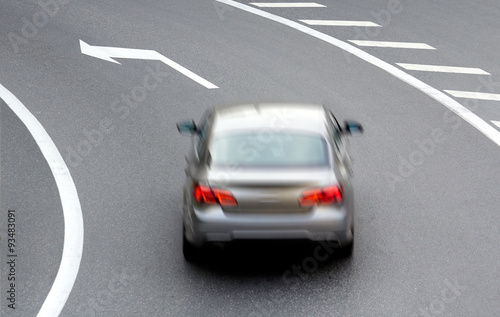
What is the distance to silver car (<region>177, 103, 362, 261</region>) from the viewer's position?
30.4 ft

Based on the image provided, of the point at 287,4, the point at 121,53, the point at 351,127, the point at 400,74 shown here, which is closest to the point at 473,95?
the point at 400,74

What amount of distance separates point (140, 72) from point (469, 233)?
338 inches

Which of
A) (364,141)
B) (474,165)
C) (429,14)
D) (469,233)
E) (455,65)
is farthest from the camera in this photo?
(429,14)

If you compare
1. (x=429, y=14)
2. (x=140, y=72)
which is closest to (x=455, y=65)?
(x=429, y=14)

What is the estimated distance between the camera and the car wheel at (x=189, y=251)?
390 inches

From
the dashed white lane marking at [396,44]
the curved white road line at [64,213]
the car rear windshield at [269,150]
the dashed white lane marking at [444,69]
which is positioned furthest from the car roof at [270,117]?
the dashed white lane marking at [396,44]

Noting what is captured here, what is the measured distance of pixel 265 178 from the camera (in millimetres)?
9234

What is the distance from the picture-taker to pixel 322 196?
935 cm

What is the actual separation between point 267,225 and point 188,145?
473cm

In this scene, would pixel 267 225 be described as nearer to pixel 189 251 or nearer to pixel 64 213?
pixel 189 251

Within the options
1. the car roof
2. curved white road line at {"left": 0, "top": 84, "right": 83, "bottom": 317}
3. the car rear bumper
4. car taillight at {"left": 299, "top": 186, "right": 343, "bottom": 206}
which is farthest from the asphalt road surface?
the car roof

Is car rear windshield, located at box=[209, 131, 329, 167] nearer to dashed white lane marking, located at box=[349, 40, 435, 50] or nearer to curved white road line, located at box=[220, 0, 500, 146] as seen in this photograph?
curved white road line, located at box=[220, 0, 500, 146]

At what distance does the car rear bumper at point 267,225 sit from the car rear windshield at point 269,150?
572 mm

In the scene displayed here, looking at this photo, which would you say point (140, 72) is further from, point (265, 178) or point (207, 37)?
point (265, 178)
